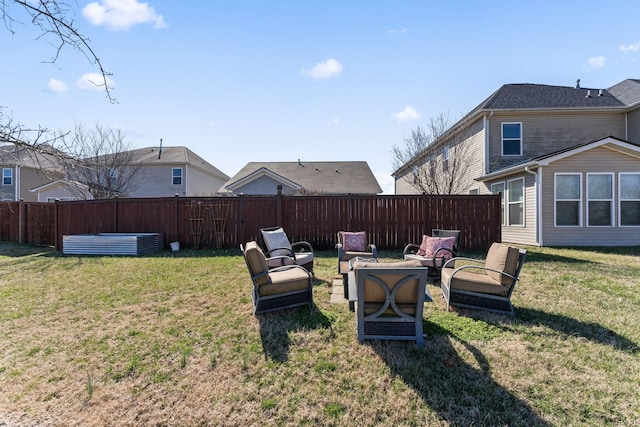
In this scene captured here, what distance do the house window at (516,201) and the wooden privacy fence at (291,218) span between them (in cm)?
325

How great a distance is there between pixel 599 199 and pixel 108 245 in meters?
16.5

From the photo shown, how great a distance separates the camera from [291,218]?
10.5 m

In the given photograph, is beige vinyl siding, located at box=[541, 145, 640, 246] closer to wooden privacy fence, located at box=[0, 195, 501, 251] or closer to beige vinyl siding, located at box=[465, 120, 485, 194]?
wooden privacy fence, located at box=[0, 195, 501, 251]

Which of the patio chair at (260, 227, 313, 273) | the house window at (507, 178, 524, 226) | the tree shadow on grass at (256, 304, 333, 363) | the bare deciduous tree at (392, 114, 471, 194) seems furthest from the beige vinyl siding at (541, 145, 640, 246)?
the tree shadow on grass at (256, 304, 333, 363)

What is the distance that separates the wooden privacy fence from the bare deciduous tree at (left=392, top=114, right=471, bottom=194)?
190 inches

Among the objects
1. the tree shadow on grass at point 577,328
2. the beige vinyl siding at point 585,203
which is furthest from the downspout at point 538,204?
the tree shadow on grass at point 577,328

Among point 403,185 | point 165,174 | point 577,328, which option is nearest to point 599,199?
point 577,328

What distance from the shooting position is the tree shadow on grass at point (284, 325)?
3.35 meters

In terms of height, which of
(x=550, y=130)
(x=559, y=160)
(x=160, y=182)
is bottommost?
(x=559, y=160)

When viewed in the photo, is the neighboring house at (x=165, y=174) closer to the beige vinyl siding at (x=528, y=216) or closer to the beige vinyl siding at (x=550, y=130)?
the beige vinyl siding at (x=550, y=130)

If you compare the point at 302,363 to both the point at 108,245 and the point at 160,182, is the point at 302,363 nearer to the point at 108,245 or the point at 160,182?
the point at 108,245

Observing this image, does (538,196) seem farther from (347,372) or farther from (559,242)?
(347,372)

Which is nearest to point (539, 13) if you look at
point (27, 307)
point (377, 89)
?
point (377, 89)

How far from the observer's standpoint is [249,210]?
35.1 ft
